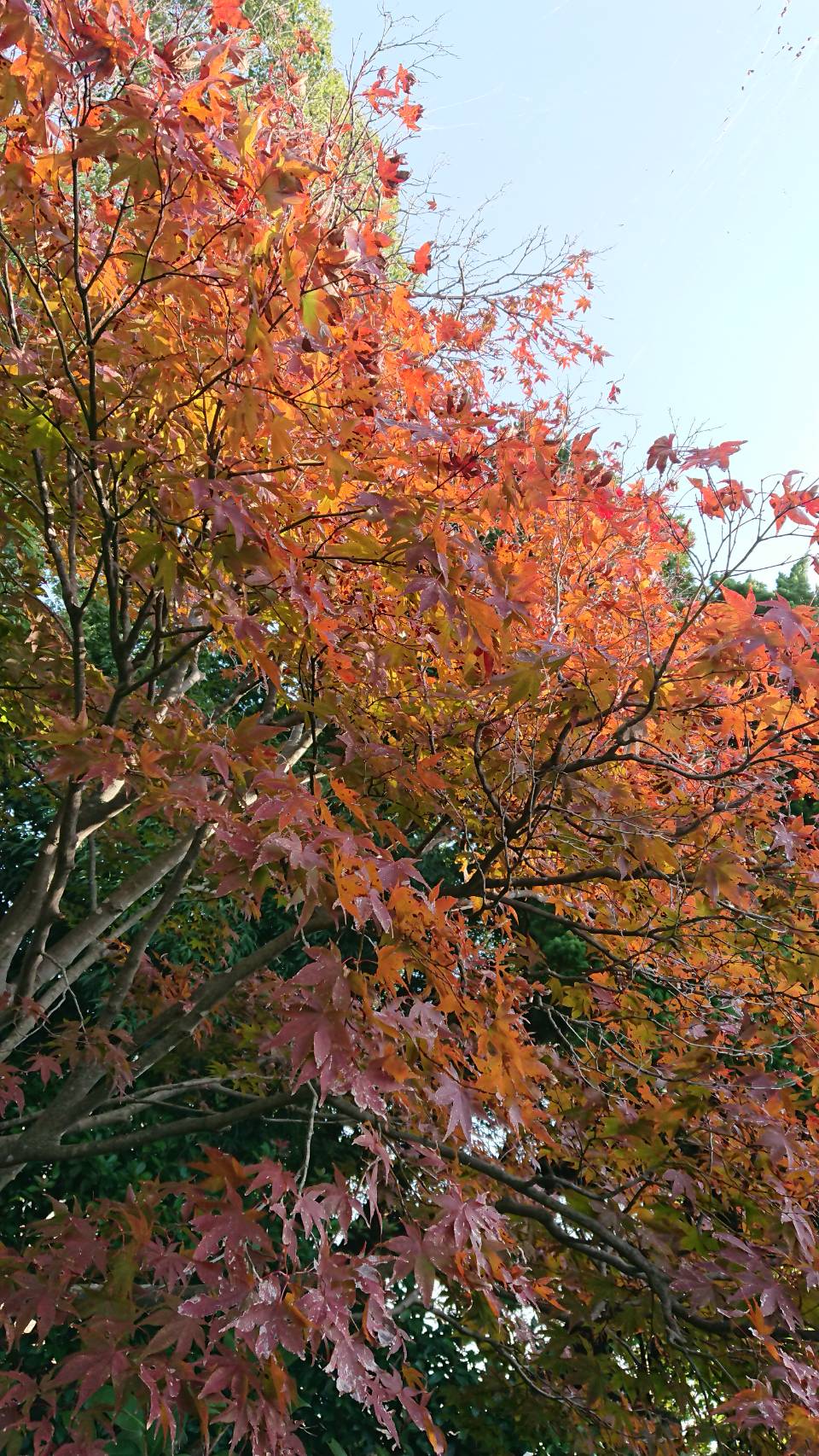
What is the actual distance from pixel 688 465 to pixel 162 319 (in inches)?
55.7

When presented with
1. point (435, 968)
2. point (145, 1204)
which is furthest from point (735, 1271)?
point (145, 1204)

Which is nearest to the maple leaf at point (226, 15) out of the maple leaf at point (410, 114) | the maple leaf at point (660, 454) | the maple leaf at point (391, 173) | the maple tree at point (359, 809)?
the maple tree at point (359, 809)

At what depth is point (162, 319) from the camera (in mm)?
2357

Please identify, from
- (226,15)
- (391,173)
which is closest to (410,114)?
(391,173)

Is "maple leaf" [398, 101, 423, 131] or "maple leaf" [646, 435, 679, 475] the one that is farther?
"maple leaf" [398, 101, 423, 131]

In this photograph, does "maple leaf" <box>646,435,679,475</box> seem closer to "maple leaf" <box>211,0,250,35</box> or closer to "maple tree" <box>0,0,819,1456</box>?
"maple tree" <box>0,0,819,1456</box>

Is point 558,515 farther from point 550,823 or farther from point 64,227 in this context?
point 64,227

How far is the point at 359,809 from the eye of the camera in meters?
1.95

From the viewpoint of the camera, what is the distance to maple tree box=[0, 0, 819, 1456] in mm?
1776

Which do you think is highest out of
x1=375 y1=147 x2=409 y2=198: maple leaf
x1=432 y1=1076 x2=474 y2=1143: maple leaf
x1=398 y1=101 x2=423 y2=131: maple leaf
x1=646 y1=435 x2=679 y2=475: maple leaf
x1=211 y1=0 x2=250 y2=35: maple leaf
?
x1=398 y1=101 x2=423 y2=131: maple leaf

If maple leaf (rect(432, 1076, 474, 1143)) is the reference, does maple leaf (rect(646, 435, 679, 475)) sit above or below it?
above

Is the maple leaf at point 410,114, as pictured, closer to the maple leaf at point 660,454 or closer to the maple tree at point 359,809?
the maple tree at point 359,809

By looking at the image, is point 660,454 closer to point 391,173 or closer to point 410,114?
point 391,173

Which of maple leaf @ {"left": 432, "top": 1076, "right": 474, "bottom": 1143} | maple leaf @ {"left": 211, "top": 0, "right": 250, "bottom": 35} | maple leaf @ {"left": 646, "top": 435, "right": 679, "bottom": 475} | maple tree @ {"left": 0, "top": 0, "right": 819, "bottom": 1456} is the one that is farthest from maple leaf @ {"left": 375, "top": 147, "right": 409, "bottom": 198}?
maple leaf @ {"left": 432, "top": 1076, "right": 474, "bottom": 1143}
